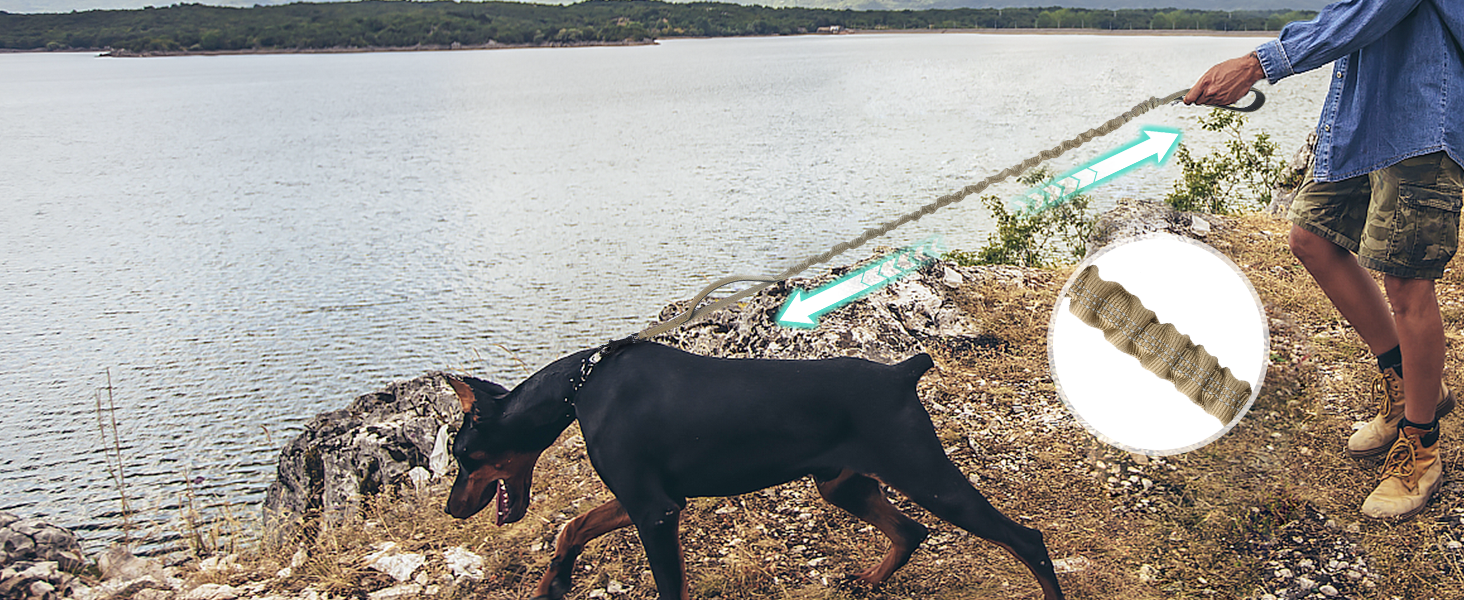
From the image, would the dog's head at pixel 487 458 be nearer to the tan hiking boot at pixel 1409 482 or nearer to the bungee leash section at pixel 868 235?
the bungee leash section at pixel 868 235

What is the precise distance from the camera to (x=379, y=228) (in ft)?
65.5

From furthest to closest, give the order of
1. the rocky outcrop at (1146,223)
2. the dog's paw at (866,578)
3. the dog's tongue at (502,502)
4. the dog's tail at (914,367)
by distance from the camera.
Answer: the rocky outcrop at (1146,223), the dog's paw at (866,578), the dog's tongue at (502,502), the dog's tail at (914,367)

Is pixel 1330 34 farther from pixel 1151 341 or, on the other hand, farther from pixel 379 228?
pixel 379 228

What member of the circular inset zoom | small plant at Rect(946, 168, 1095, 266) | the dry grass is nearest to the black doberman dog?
the dry grass

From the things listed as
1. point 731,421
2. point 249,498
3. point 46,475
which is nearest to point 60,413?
point 46,475

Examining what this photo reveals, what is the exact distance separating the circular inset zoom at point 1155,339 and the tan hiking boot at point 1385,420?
78cm

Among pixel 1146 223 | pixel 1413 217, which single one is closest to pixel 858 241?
pixel 1413 217

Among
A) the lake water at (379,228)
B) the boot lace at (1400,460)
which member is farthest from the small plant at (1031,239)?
the boot lace at (1400,460)

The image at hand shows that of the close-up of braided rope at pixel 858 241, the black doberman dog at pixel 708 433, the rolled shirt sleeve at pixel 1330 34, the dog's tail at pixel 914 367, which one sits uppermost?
the rolled shirt sleeve at pixel 1330 34

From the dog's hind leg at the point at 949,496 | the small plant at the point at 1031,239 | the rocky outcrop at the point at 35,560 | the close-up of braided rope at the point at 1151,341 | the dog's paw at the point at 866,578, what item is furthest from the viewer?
the small plant at the point at 1031,239

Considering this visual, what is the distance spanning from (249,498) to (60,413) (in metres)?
4.54

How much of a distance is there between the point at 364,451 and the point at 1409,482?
489 centimetres

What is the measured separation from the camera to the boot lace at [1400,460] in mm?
3801

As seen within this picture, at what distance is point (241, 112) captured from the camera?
45938mm
